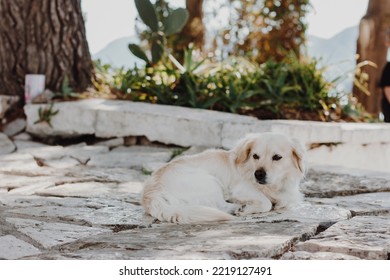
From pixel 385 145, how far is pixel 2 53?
3.87 m

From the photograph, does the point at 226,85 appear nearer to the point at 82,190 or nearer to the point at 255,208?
the point at 82,190

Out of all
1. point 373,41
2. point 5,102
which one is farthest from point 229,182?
point 373,41

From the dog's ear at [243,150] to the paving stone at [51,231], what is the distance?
79 centimetres

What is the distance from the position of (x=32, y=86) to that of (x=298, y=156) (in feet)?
12.8

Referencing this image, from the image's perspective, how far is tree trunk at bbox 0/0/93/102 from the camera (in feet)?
22.3

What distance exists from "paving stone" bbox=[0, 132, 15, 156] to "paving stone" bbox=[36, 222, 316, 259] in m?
3.03

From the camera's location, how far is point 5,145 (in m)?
6.09

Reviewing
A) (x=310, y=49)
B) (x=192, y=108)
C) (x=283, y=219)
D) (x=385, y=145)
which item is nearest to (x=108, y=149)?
(x=192, y=108)

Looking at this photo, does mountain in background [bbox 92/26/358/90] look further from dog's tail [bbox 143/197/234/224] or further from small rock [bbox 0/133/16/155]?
dog's tail [bbox 143/197/234/224]

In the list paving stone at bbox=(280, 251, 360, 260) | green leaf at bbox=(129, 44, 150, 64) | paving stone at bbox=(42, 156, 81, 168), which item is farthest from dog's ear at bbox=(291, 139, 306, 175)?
green leaf at bbox=(129, 44, 150, 64)

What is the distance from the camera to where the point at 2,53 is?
6848mm

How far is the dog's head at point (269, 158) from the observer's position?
11.2 feet

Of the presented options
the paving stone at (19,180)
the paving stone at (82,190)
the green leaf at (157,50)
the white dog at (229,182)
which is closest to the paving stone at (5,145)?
the paving stone at (19,180)

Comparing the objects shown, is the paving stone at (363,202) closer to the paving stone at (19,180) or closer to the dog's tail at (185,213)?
the dog's tail at (185,213)
